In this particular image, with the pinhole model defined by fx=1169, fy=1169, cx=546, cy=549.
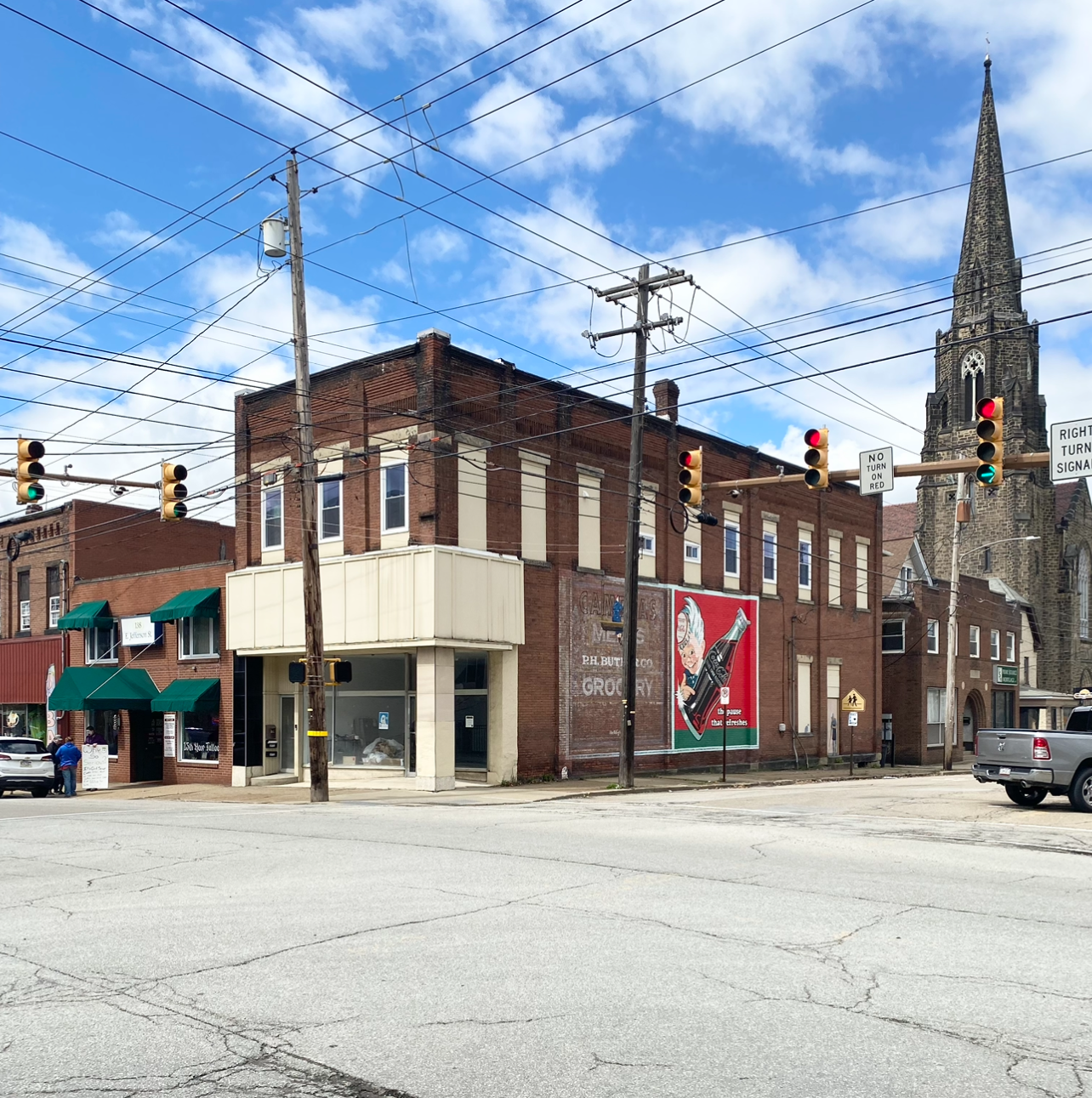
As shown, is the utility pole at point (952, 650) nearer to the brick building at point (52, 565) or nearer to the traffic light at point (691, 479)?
the traffic light at point (691, 479)

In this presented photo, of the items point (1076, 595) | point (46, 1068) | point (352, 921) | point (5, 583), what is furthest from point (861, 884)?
point (1076, 595)

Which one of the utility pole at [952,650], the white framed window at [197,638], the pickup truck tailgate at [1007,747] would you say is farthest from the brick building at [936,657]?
the white framed window at [197,638]

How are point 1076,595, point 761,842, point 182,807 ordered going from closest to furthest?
point 761,842 < point 182,807 < point 1076,595

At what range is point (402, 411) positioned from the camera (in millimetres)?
27750

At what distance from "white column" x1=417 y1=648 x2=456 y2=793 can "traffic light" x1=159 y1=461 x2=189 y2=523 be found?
327 inches

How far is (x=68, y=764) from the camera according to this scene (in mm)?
28438

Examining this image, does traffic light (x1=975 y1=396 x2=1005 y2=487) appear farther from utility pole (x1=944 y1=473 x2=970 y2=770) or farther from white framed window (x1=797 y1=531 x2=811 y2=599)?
white framed window (x1=797 y1=531 x2=811 y2=599)

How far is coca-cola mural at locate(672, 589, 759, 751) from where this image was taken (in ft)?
116

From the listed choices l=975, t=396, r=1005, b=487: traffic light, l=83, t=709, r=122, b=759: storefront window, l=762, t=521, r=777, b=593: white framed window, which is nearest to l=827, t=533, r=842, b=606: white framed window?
l=762, t=521, r=777, b=593: white framed window

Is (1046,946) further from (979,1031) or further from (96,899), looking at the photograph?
(96,899)

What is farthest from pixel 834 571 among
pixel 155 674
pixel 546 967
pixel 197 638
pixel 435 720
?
pixel 546 967

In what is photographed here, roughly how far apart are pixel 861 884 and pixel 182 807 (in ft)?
53.9

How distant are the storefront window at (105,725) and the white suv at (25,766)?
5.82m

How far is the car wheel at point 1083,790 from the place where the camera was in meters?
19.1
